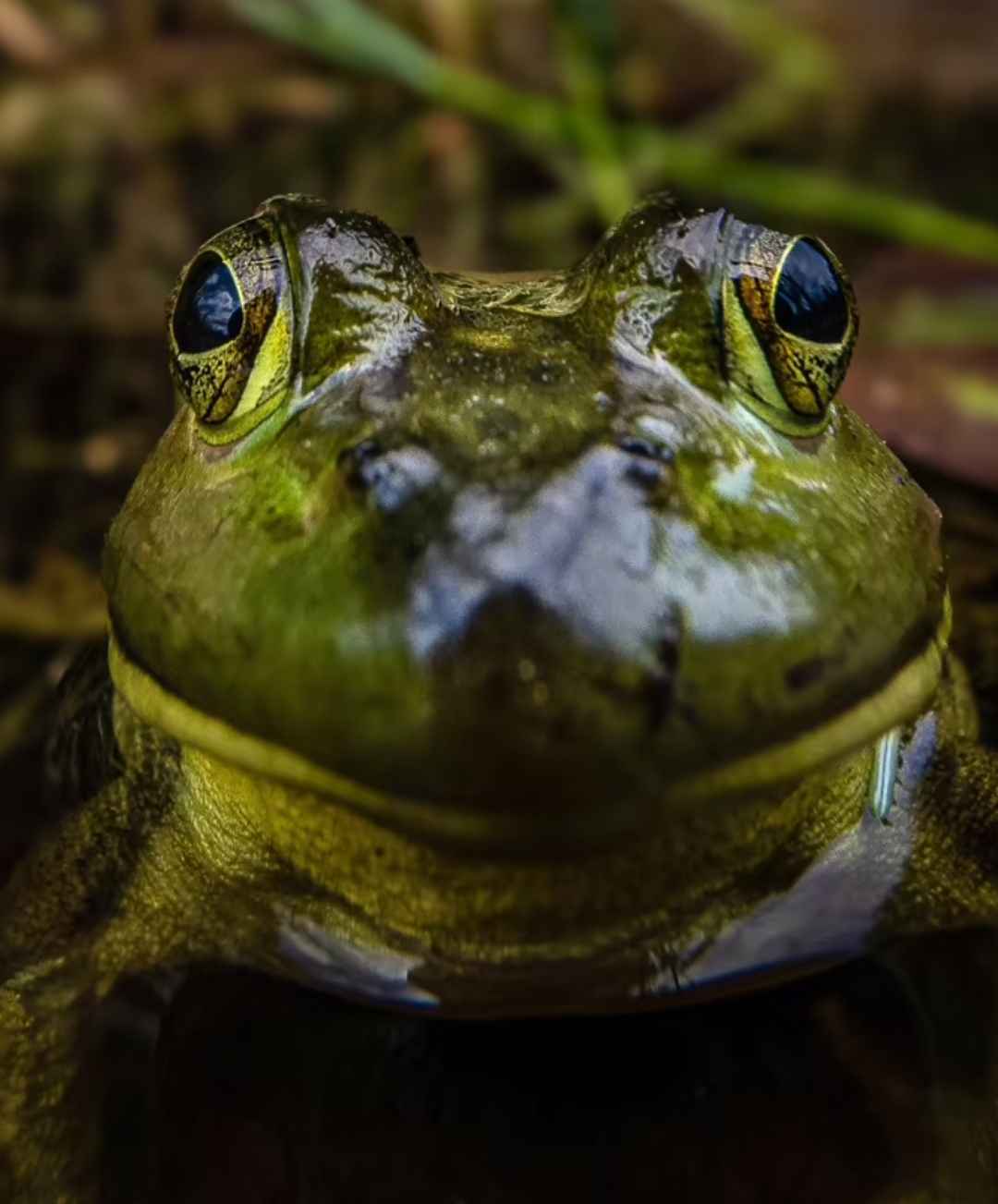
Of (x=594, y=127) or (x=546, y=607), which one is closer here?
(x=546, y=607)

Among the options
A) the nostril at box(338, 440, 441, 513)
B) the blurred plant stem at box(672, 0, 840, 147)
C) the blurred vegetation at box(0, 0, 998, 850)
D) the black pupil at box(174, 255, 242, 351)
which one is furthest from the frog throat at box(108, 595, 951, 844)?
the blurred plant stem at box(672, 0, 840, 147)

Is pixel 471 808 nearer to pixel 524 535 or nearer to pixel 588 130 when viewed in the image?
pixel 524 535

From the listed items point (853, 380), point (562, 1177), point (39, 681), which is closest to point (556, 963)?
point (562, 1177)

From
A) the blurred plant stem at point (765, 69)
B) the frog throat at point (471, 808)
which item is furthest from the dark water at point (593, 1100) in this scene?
the blurred plant stem at point (765, 69)

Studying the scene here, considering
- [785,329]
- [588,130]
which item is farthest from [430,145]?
[785,329]

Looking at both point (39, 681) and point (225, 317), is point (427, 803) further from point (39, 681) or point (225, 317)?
point (39, 681)

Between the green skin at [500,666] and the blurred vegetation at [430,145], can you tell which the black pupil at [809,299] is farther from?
the blurred vegetation at [430,145]

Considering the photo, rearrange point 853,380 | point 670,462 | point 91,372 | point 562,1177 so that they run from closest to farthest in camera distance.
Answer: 1. point 670,462
2. point 562,1177
3. point 853,380
4. point 91,372
